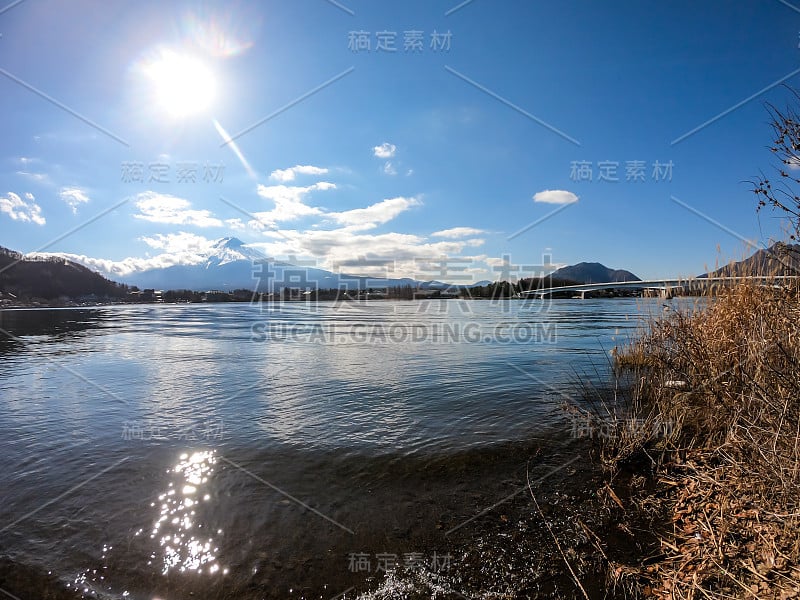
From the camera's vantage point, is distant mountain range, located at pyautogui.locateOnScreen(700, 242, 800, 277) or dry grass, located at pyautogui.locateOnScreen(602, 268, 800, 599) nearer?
dry grass, located at pyautogui.locateOnScreen(602, 268, 800, 599)

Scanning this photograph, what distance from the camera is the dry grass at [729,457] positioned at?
3.14 m

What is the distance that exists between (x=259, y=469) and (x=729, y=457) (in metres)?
6.18

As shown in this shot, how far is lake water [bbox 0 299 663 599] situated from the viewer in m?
4.18

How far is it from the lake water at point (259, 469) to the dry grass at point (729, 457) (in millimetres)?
1685

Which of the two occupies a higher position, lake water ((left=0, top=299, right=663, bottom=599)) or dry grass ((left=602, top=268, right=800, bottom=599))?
dry grass ((left=602, top=268, right=800, bottom=599))

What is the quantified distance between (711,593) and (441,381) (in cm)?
944

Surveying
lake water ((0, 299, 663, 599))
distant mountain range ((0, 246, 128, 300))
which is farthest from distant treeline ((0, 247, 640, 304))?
lake water ((0, 299, 663, 599))

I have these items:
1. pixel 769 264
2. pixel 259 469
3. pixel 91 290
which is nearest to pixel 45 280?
pixel 91 290

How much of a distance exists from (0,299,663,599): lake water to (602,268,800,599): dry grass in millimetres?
1685

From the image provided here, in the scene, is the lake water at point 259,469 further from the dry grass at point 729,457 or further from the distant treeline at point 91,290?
the distant treeline at point 91,290

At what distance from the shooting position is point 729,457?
4.38m

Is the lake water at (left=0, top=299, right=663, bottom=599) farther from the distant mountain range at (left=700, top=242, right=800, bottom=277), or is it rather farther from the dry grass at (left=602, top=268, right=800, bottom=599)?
the distant mountain range at (left=700, top=242, right=800, bottom=277)

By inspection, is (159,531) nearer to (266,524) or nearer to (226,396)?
(266,524)

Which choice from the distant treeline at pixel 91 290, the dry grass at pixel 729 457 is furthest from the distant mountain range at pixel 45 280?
the dry grass at pixel 729 457
